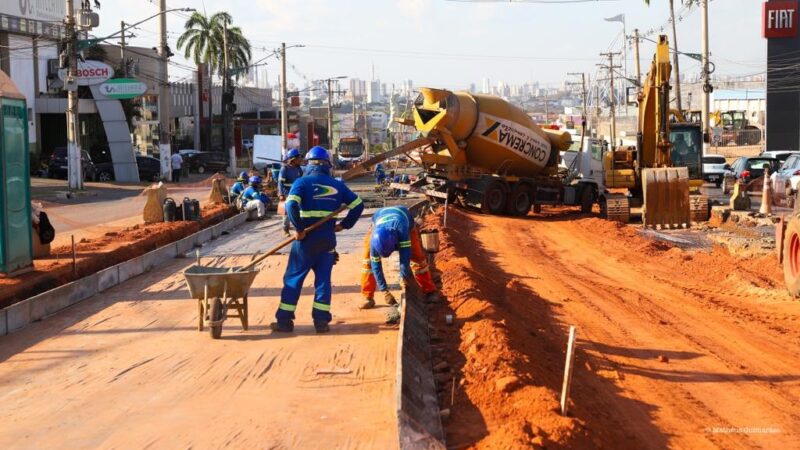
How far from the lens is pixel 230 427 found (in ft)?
24.5

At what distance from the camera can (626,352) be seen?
34.3ft

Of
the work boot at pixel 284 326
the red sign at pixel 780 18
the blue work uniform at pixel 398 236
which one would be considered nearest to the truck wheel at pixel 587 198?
the blue work uniform at pixel 398 236

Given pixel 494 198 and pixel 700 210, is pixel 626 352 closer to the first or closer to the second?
pixel 700 210

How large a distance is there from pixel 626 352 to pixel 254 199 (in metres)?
17.7

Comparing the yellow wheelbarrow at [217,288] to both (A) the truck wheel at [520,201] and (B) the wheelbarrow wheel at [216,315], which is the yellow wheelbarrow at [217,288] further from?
(A) the truck wheel at [520,201]

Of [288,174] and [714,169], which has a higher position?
[288,174]

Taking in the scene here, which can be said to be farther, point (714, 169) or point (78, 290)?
point (714, 169)

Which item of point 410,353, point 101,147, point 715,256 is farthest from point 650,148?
point 101,147

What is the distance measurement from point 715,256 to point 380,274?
31.1 feet

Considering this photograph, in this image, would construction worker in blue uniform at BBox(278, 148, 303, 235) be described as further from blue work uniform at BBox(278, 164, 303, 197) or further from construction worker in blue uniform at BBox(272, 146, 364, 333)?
construction worker in blue uniform at BBox(272, 146, 364, 333)

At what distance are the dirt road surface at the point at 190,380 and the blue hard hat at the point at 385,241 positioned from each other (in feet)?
2.77

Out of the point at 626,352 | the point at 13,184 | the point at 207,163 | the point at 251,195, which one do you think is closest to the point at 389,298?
the point at 626,352

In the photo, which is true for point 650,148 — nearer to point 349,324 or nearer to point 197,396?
point 349,324

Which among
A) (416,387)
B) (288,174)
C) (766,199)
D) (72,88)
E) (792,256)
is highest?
(72,88)
